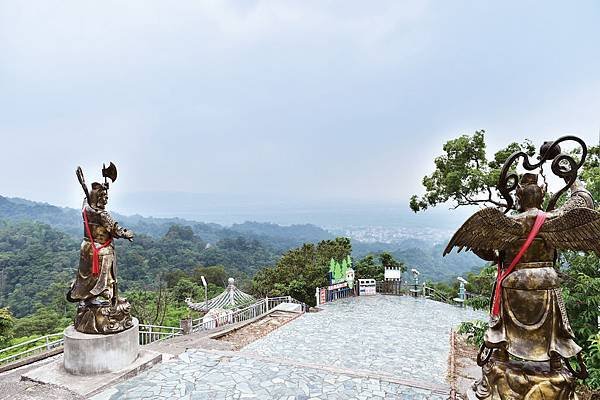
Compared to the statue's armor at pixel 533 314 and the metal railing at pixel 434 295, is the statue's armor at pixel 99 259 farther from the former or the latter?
the metal railing at pixel 434 295

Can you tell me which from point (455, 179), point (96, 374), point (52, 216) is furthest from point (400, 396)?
point (52, 216)

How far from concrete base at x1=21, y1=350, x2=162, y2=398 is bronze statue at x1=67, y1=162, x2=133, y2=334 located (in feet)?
2.22

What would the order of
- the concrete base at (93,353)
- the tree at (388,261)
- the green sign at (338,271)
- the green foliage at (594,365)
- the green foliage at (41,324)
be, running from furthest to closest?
the green foliage at (41,324)
the tree at (388,261)
the green sign at (338,271)
the concrete base at (93,353)
the green foliage at (594,365)

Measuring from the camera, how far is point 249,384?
6.07 metres

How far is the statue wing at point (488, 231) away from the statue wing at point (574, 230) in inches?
10.1

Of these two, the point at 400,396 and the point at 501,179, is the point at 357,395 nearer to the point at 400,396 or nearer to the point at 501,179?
the point at 400,396

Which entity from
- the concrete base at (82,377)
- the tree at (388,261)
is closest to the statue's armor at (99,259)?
the concrete base at (82,377)

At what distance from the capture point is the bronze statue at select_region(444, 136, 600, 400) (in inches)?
134

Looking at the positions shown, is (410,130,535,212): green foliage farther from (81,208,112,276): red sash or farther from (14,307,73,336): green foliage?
(14,307,73,336): green foliage

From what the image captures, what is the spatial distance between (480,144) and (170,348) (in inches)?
396

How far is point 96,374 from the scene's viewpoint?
6.05 m

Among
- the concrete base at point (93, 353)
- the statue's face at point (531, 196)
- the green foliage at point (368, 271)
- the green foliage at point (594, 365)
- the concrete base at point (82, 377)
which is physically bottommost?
the green foliage at point (368, 271)

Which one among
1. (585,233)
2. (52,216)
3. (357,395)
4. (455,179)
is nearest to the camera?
(585,233)

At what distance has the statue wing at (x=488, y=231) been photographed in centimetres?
353
